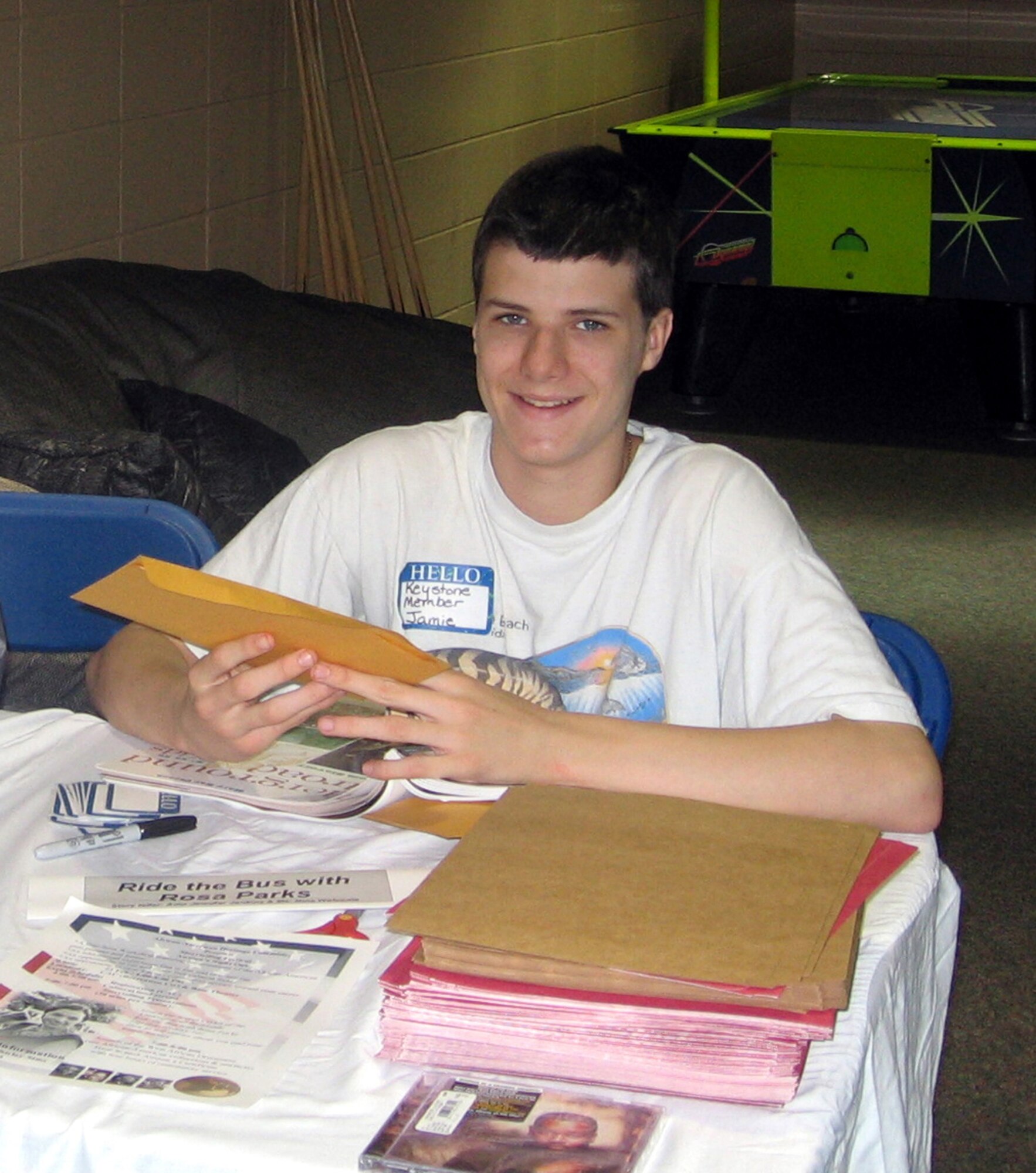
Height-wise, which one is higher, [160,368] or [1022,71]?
[1022,71]

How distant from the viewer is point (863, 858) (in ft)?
3.02

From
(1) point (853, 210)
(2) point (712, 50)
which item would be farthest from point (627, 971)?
(2) point (712, 50)

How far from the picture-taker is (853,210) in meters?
4.57

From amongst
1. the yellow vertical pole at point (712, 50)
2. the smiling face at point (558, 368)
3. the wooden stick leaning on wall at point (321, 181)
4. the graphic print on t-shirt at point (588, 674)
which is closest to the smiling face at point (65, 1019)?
the graphic print on t-shirt at point (588, 674)

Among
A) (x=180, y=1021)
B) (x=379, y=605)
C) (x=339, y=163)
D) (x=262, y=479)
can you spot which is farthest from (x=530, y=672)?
(x=339, y=163)

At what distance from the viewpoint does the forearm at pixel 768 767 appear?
109 cm

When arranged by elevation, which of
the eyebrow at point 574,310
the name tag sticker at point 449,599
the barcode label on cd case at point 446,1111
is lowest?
the barcode label on cd case at point 446,1111

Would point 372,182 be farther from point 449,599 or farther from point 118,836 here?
point 118,836

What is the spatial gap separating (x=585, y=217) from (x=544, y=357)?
0.13 metres

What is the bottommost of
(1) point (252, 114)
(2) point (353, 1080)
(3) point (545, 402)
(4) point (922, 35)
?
(2) point (353, 1080)

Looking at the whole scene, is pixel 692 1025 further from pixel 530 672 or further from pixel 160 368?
pixel 160 368

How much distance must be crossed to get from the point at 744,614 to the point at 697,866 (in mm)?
468

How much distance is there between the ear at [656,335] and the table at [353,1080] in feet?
1.90

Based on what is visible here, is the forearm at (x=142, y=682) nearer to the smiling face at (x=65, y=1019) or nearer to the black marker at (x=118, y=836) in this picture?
the black marker at (x=118, y=836)
